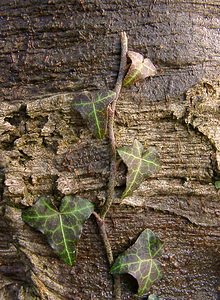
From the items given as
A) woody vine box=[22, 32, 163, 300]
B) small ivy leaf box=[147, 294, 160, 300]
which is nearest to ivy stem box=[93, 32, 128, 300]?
woody vine box=[22, 32, 163, 300]

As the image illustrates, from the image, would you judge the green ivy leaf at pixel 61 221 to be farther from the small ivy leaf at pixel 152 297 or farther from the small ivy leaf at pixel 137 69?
the small ivy leaf at pixel 137 69

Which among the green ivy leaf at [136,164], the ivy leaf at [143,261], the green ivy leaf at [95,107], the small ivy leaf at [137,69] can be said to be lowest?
the ivy leaf at [143,261]

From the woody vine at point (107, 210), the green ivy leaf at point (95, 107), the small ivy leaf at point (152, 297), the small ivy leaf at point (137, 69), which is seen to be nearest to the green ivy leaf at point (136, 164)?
the woody vine at point (107, 210)

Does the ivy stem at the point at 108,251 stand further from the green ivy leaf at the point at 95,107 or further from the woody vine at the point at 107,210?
the green ivy leaf at the point at 95,107

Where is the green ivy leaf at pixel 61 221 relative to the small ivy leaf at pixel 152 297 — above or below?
above

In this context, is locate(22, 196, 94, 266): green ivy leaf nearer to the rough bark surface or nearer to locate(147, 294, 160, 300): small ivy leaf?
the rough bark surface

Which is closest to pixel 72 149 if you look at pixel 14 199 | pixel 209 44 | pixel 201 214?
pixel 14 199
